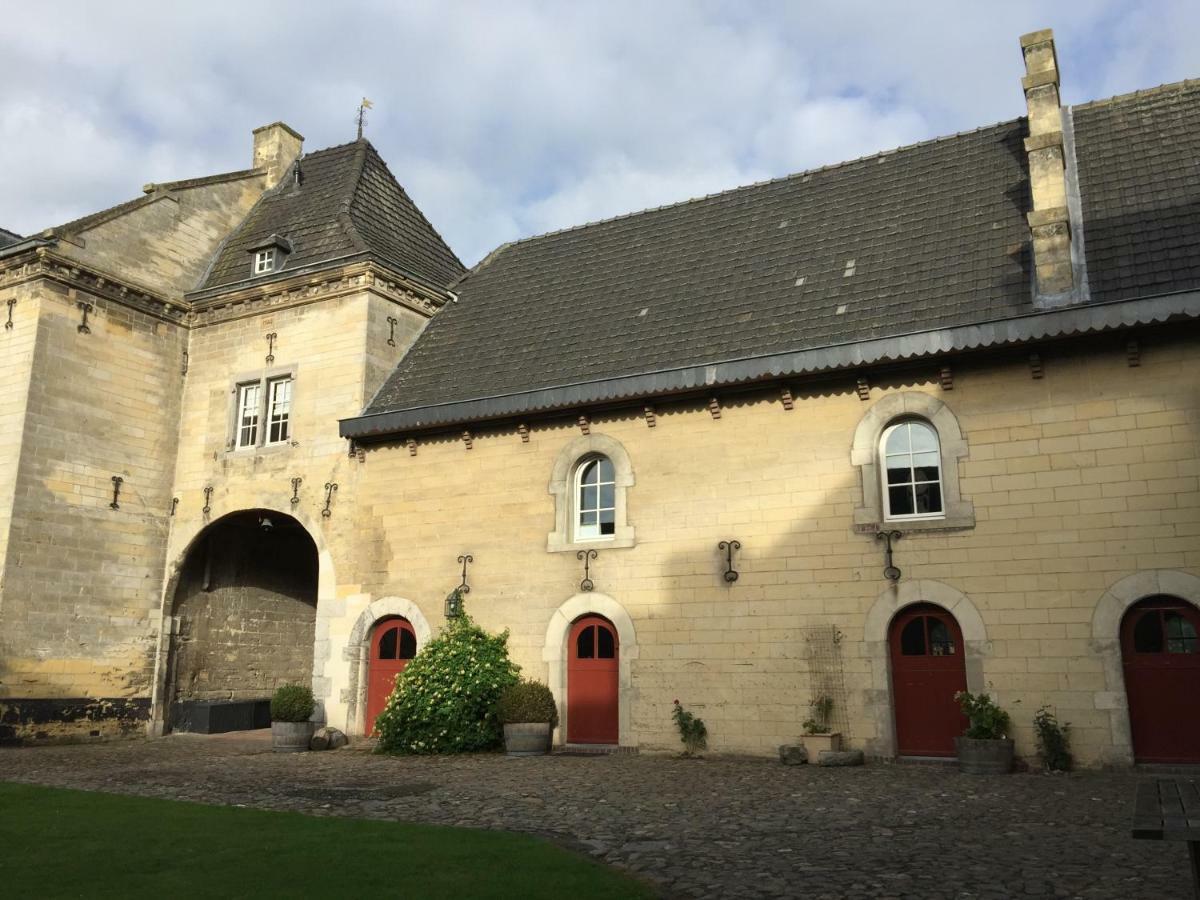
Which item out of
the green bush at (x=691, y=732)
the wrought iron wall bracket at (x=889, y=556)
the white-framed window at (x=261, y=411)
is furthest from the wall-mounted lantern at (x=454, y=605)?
the wrought iron wall bracket at (x=889, y=556)

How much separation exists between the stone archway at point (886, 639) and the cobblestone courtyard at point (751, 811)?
2.19ft

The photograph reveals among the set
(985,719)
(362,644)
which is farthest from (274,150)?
(985,719)

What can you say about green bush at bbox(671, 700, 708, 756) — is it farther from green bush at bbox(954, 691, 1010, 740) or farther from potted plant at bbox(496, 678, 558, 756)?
green bush at bbox(954, 691, 1010, 740)

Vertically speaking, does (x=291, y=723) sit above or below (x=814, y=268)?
below

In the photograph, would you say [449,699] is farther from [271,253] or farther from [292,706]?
[271,253]

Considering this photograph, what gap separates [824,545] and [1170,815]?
809 cm

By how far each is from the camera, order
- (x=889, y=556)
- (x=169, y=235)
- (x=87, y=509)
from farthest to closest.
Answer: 1. (x=169, y=235)
2. (x=87, y=509)
3. (x=889, y=556)

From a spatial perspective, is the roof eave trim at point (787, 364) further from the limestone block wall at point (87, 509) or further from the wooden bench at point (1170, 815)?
the wooden bench at point (1170, 815)

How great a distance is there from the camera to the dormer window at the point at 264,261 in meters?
19.0

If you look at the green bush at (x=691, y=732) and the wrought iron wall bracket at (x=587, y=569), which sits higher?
the wrought iron wall bracket at (x=587, y=569)

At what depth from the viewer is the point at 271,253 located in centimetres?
1908

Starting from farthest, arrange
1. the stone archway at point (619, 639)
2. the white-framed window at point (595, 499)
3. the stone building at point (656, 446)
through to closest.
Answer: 1. the white-framed window at point (595, 499)
2. the stone archway at point (619, 639)
3. the stone building at point (656, 446)

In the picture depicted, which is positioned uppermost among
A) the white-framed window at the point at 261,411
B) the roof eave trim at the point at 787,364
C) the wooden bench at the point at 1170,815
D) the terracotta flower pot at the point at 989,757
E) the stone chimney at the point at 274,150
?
the stone chimney at the point at 274,150

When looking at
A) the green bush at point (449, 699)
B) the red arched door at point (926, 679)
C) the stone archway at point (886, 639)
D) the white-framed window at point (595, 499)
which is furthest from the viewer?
the white-framed window at point (595, 499)
